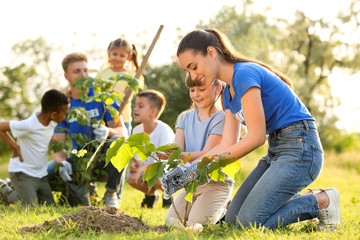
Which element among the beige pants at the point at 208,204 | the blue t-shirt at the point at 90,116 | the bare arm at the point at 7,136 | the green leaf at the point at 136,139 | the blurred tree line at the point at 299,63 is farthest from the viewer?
the blurred tree line at the point at 299,63

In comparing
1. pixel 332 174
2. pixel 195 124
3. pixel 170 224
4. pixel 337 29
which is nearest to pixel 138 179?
pixel 195 124

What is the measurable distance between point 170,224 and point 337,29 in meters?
17.6

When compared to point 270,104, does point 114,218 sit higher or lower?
lower

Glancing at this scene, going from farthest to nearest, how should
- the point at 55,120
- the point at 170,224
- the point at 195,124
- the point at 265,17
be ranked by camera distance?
the point at 265,17 < the point at 55,120 < the point at 195,124 < the point at 170,224

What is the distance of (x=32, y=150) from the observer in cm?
453

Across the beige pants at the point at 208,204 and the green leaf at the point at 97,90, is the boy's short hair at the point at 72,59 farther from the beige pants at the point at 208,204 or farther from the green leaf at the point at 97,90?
the beige pants at the point at 208,204

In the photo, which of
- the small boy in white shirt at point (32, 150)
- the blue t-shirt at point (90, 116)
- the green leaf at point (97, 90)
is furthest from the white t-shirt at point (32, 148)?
the green leaf at point (97, 90)

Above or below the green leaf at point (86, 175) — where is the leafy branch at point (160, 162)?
above

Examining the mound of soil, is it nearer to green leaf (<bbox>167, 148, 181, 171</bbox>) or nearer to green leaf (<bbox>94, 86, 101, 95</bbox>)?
green leaf (<bbox>167, 148, 181, 171</bbox>)

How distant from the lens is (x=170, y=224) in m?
3.00

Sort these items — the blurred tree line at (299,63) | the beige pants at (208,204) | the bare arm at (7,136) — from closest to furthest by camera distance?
the beige pants at (208,204) < the bare arm at (7,136) < the blurred tree line at (299,63)

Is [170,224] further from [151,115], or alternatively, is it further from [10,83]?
[10,83]

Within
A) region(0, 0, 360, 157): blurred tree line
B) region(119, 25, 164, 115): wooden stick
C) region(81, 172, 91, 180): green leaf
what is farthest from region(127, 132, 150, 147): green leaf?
region(0, 0, 360, 157): blurred tree line

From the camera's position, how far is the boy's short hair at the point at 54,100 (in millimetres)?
4449
